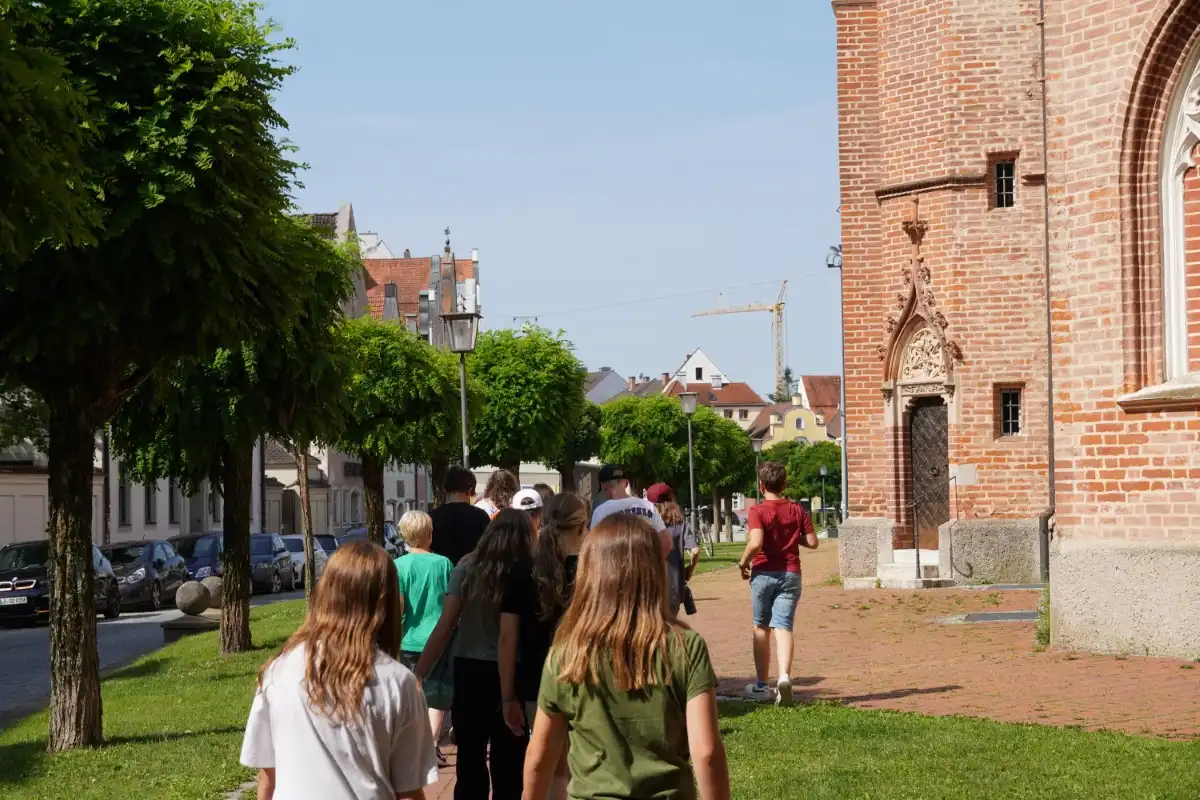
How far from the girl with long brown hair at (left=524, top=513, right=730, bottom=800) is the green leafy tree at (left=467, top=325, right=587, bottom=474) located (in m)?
45.9

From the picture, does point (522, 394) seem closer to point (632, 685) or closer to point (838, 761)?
point (838, 761)

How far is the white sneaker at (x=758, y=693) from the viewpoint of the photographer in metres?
12.2

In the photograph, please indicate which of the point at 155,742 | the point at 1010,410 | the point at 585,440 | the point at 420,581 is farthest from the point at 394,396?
the point at 585,440

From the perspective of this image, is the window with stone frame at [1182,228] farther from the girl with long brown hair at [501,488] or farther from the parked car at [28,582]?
the parked car at [28,582]

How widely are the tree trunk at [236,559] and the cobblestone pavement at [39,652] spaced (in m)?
1.70

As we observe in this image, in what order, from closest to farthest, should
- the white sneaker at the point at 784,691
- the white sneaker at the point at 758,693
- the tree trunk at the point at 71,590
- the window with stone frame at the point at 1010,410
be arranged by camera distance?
the tree trunk at the point at 71,590, the white sneaker at the point at 784,691, the white sneaker at the point at 758,693, the window with stone frame at the point at 1010,410

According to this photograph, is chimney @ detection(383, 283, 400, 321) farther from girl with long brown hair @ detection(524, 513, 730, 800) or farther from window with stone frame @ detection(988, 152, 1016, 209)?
girl with long brown hair @ detection(524, 513, 730, 800)

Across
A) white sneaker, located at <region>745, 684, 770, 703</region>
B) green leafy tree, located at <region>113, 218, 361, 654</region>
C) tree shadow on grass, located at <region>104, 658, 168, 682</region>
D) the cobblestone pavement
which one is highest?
green leafy tree, located at <region>113, 218, 361, 654</region>

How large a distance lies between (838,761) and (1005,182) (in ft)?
58.3

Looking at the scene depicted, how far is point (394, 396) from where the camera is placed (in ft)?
→ 112

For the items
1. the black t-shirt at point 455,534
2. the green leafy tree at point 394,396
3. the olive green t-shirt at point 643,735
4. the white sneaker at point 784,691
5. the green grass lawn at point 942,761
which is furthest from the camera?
the green leafy tree at point 394,396

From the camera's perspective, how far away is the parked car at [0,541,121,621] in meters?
29.3

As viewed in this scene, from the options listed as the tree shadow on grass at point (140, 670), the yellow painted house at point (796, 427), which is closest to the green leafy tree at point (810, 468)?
the yellow painted house at point (796, 427)

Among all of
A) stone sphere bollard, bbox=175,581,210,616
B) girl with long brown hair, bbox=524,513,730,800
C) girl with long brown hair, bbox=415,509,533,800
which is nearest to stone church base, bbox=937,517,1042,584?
stone sphere bollard, bbox=175,581,210,616
